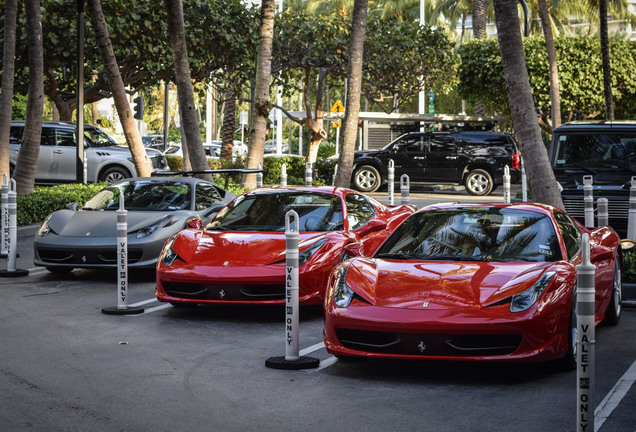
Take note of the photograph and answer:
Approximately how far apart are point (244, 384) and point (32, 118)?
14.4 metres

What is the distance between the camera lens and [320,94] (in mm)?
35406

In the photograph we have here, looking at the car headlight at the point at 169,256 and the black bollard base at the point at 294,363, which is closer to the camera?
the black bollard base at the point at 294,363

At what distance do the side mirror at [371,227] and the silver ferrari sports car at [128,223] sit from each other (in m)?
2.18

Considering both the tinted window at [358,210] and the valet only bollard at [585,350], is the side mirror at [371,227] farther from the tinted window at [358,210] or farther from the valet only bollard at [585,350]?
the valet only bollard at [585,350]

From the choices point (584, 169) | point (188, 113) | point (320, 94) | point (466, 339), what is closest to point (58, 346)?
point (466, 339)

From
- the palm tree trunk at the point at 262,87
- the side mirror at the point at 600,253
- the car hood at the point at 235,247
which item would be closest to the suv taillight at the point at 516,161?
the palm tree trunk at the point at 262,87

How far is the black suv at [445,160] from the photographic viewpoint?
103 feet

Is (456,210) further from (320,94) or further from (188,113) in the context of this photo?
(320,94)

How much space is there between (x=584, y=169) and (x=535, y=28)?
6471 cm

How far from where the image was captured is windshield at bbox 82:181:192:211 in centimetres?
1364

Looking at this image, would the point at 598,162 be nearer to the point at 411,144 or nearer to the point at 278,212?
the point at 278,212

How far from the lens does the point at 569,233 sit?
888 cm

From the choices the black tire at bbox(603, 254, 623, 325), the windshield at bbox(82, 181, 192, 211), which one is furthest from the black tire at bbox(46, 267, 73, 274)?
the black tire at bbox(603, 254, 623, 325)

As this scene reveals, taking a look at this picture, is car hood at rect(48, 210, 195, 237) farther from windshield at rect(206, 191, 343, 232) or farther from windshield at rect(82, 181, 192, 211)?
windshield at rect(206, 191, 343, 232)
